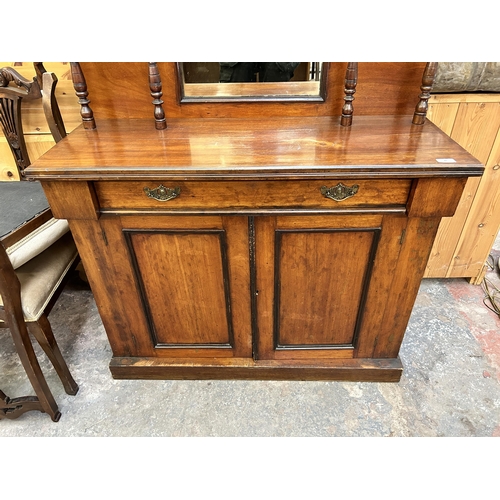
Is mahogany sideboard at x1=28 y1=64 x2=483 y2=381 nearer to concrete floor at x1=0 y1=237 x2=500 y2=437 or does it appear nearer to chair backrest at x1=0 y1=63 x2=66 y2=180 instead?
concrete floor at x1=0 y1=237 x2=500 y2=437

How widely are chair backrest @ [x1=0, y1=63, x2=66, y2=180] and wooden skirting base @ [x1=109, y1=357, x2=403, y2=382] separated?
104 centimetres

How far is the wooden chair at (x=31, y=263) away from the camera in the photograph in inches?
50.3

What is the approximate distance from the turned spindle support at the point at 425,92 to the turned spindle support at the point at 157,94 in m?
0.88

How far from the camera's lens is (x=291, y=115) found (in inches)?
54.9

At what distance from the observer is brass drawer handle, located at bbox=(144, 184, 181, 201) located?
1.13 metres

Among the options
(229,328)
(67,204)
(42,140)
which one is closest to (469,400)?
(229,328)

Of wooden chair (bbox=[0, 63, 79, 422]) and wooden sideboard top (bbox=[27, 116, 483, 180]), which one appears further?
wooden chair (bbox=[0, 63, 79, 422])

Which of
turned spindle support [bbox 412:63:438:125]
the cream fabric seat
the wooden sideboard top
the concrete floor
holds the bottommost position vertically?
the concrete floor

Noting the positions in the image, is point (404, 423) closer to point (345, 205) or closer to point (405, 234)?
point (405, 234)

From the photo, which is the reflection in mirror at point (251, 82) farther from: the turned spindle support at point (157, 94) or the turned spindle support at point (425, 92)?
the turned spindle support at point (425, 92)

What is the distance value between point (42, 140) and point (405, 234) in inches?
71.0

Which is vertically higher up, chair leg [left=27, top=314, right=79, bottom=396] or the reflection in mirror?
the reflection in mirror

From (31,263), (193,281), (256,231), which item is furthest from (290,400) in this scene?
(31,263)

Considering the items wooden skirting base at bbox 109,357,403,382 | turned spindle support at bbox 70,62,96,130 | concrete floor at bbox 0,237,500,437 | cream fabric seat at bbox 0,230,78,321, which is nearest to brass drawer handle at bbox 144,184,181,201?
turned spindle support at bbox 70,62,96,130
